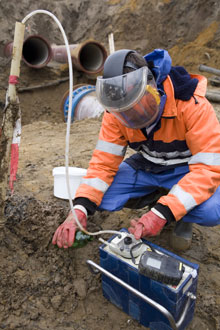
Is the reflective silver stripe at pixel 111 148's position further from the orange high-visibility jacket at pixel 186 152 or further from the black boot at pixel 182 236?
the black boot at pixel 182 236

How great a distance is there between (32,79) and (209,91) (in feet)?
14.4

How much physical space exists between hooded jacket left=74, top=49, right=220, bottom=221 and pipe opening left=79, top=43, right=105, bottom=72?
5.66 m

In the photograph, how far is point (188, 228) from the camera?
2186 mm

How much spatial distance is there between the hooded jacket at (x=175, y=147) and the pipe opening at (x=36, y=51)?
5844 mm

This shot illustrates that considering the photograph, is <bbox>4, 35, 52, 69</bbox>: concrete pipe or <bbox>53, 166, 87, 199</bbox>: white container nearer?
<bbox>53, 166, 87, 199</bbox>: white container

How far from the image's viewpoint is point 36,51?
785 centimetres

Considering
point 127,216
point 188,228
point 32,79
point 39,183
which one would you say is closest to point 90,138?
point 39,183

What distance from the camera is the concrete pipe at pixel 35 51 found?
23.9 ft

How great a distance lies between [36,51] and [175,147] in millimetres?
6900

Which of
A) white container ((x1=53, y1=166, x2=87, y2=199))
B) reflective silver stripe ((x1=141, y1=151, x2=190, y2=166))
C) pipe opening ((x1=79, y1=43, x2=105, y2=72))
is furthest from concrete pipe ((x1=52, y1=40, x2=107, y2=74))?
reflective silver stripe ((x1=141, y1=151, x2=190, y2=166))

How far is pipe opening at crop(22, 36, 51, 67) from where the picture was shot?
24.0 ft

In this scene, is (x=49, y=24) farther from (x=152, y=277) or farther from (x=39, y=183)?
(x=152, y=277)

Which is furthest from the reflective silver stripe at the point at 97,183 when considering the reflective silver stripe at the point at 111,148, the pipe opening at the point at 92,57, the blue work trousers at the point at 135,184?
the pipe opening at the point at 92,57

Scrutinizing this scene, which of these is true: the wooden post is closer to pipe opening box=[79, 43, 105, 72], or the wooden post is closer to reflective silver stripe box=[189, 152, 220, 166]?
reflective silver stripe box=[189, 152, 220, 166]
